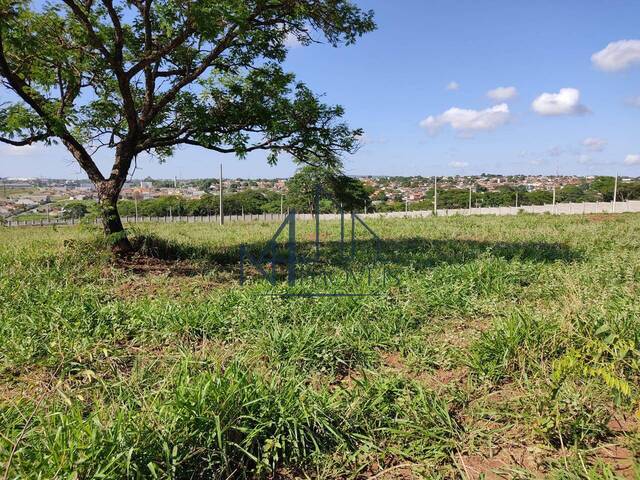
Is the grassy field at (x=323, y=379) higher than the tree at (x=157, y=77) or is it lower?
lower

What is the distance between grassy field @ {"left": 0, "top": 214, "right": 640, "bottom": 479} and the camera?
2.13 m

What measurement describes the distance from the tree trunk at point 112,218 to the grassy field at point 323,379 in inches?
60.5

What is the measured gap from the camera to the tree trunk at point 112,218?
657 centimetres

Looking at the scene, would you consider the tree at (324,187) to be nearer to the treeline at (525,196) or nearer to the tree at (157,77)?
the tree at (157,77)

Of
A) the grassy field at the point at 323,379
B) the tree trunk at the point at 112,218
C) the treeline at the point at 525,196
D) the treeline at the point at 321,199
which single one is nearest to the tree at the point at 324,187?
the treeline at the point at 321,199

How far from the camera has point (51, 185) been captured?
16.7m

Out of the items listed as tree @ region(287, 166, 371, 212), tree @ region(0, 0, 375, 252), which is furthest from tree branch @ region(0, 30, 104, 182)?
tree @ region(287, 166, 371, 212)

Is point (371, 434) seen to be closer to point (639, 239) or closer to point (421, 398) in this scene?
point (421, 398)

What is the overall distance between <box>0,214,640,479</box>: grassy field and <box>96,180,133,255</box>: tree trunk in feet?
5.04

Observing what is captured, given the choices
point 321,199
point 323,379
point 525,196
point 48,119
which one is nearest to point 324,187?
point 321,199

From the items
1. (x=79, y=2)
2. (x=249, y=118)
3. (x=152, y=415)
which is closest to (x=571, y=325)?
(x=152, y=415)

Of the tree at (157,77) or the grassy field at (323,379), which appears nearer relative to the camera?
the grassy field at (323,379)

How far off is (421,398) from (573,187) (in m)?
59.3

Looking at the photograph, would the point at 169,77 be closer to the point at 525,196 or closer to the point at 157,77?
the point at 157,77
